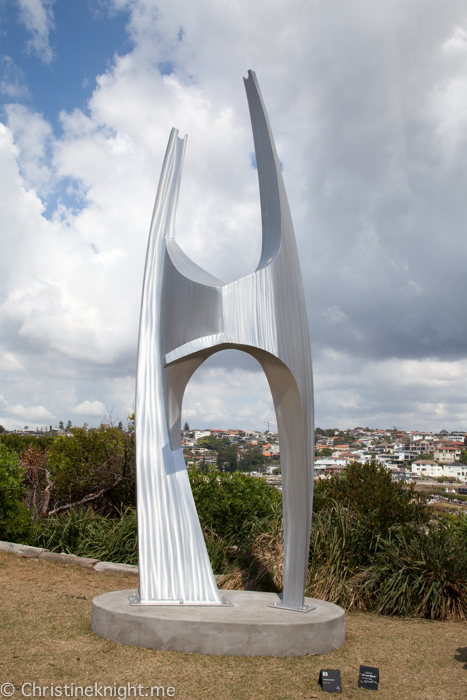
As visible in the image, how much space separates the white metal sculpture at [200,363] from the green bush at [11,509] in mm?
4089

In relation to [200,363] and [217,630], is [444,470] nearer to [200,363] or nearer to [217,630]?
[200,363]

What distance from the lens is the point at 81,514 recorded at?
9297 millimetres

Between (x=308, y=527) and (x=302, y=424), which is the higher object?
(x=302, y=424)

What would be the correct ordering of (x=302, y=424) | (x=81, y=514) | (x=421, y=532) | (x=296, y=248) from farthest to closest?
(x=81, y=514)
(x=421, y=532)
(x=296, y=248)
(x=302, y=424)

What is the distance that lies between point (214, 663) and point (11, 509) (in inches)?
218

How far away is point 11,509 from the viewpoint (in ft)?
28.5

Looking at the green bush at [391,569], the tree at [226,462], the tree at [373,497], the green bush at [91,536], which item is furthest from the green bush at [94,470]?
the green bush at [391,569]

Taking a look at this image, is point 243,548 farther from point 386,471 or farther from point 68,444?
point 68,444

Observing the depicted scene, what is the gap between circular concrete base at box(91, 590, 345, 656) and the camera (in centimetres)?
457

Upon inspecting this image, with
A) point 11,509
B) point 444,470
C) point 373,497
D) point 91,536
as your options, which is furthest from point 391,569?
point 444,470

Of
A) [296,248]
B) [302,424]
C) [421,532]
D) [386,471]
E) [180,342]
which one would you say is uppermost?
[296,248]

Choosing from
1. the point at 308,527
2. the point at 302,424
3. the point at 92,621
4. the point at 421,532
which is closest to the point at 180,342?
the point at 302,424

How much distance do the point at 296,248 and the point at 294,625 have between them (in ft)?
12.7

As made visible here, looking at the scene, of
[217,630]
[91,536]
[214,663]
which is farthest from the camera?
[91,536]
